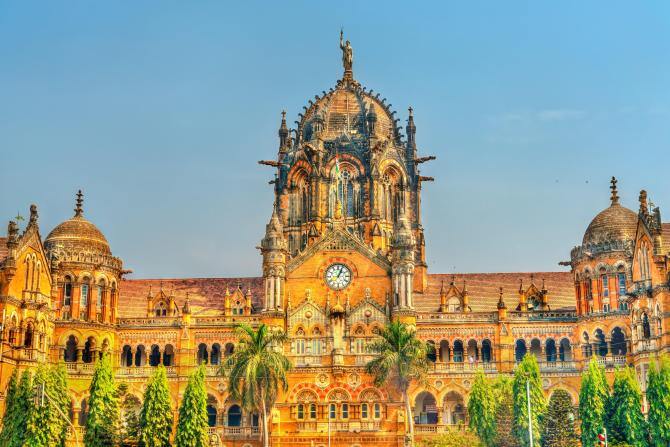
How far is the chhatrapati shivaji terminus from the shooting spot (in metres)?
89.2

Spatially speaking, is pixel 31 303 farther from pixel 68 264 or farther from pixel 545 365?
pixel 545 365

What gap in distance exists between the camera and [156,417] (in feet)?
252

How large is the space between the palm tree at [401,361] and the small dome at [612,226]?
60.5ft

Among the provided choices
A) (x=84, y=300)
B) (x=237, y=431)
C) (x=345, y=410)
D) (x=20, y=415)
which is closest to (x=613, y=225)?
(x=345, y=410)

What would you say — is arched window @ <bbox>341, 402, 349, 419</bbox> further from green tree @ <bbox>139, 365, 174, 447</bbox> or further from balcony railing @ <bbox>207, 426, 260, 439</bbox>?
green tree @ <bbox>139, 365, 174, 447</bbox>

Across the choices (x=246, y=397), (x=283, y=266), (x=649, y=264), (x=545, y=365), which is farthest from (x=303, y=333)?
(x=649, y=264)

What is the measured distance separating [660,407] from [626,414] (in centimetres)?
281

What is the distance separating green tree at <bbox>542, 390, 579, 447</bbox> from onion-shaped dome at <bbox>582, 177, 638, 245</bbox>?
1976 cm

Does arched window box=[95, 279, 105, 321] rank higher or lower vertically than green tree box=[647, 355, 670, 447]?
higher

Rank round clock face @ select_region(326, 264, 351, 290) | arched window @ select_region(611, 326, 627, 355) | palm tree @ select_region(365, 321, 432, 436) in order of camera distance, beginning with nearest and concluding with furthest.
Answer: palm tree @ select_region(365, 321, 432, 436) → arched window @ select_region(611, 326, 627, 355) → round clock face @ select_region(326, 264, 351, 290)

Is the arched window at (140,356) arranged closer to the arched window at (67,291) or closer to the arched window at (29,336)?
the arched window at (67,291)

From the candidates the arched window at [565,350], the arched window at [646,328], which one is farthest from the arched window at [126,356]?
the arched window at [646,328]

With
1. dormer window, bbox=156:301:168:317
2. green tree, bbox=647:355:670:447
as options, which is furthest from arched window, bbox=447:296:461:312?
green tree, bbox=647:355:670:447

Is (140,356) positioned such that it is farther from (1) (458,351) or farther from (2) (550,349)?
(2) (550,349)
